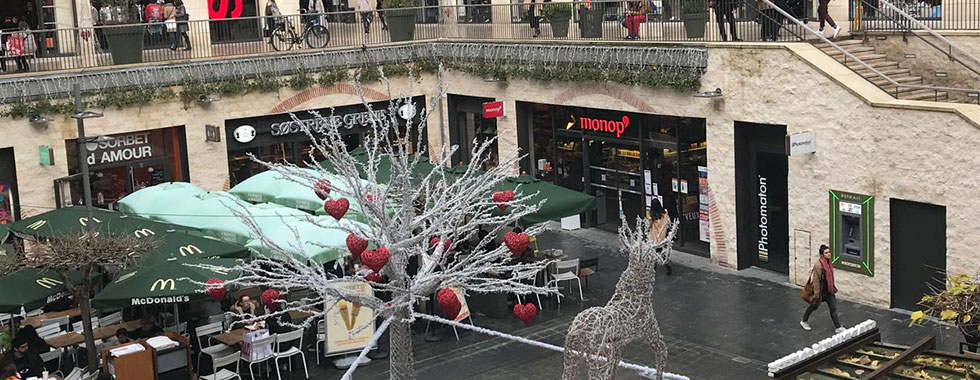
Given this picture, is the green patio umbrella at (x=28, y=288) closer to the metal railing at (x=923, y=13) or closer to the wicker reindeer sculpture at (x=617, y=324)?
the wicker reindeer sculpture at (x=617, y=324)

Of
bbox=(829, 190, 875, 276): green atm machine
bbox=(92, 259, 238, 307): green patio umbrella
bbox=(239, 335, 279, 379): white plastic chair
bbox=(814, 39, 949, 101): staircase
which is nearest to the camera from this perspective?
bbox=(92, 259, 238, 307): green patio umbrella

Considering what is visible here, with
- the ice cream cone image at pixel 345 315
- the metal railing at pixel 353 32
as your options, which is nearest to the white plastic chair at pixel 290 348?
the ice cream cone image at pixel 345 315

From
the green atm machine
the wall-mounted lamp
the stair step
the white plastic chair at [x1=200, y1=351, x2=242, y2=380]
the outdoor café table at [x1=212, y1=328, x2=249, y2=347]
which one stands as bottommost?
the white plastic chair at [x1=200, y1=351, x2=242, y2=380]

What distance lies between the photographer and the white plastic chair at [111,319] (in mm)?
19578

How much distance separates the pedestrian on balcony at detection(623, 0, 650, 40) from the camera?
81.9 feet

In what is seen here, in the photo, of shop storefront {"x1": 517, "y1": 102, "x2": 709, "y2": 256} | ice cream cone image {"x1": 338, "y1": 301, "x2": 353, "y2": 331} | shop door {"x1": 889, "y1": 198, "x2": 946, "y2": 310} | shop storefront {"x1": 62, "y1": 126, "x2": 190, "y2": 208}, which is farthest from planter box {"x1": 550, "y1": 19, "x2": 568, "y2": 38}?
ice cream cone image {"x1": 338, "y1": 301, "x2": 353, "y2": 331}

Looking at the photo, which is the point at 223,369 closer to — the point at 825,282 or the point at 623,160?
the point at 825,282

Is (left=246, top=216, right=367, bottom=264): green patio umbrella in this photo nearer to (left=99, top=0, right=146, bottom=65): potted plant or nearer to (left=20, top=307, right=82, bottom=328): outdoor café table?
(left=20, top=307, right=82, bottom=328): outdoor café table

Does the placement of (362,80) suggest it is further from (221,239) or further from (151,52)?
(221,239)

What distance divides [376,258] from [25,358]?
8579mm

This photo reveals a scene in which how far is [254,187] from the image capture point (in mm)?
22594

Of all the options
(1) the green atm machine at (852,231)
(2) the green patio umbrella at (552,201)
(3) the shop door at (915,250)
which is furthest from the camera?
(2) the green patio umbrella at (552,201)

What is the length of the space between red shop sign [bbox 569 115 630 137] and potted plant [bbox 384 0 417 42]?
535 centimetres

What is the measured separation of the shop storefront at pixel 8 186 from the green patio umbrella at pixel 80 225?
4.61 m
